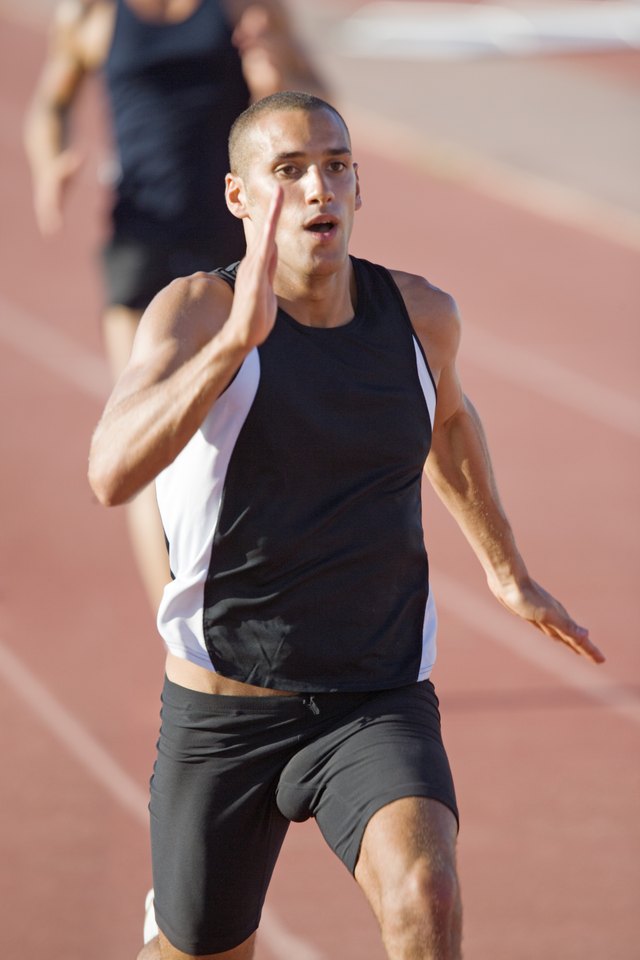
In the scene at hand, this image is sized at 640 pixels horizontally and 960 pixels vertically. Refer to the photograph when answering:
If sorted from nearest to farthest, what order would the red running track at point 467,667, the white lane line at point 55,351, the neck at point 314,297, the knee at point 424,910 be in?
the knee at point 424,910 → the neck at point 314,297 → the red running track at point 467,667 → the white lane line at point 55,351

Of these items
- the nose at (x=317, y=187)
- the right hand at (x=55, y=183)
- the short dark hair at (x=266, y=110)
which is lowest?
the nose at (x=317, y=187)

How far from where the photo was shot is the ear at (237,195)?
3.23m

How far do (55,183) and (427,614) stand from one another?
311 centimetres

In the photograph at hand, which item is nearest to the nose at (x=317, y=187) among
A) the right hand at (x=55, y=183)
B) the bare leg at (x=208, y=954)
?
the bare leg at (x=208, y=954)

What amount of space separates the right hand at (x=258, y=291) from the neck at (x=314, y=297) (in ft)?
0.96

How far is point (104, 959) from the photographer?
4324mm

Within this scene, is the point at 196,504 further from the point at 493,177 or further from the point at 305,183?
the point at 493,177

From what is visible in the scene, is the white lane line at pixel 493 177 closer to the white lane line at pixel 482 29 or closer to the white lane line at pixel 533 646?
the white lane line at pixel 482 29

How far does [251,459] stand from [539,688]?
3.22 metres

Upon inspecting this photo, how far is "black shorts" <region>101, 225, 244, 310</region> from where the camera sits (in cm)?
565

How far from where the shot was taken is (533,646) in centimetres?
639

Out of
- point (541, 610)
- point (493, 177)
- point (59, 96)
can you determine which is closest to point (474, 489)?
point (541, 610)

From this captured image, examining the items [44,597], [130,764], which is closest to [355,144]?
[44,597]

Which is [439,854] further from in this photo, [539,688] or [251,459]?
[539,688]
